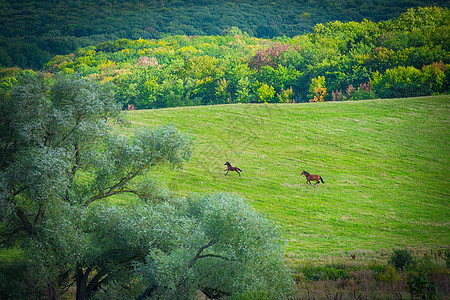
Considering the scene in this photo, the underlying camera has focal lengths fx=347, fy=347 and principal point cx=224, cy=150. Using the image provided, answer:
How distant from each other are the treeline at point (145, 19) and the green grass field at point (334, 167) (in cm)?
6865

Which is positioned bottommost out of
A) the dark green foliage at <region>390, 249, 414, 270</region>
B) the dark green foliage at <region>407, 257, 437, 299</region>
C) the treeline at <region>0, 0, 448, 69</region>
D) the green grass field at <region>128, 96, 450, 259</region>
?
the green grass field at <region>128, 96, 450, 259</region>

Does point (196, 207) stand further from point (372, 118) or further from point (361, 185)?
point (372, 118)

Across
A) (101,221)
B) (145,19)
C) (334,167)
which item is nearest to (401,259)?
(101,221)

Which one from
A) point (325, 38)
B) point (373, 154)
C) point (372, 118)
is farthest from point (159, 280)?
point (325, 38)

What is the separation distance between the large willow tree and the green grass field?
3.71 meters

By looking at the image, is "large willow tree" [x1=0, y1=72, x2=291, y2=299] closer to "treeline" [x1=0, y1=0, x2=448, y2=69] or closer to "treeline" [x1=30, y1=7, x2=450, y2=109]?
"treeline" [x1=30, y1=7, x2=450, y2=109]

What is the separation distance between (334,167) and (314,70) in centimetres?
4143

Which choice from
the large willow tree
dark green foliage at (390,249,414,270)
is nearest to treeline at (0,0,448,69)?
the large willow tree

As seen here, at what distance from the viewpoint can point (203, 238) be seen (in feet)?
42.2

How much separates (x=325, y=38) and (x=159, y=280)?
265 feet

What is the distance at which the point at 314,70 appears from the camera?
6850cm

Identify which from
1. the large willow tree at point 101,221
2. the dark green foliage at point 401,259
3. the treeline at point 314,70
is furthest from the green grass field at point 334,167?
the treeline at point 314,70

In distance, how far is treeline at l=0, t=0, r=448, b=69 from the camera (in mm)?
103562

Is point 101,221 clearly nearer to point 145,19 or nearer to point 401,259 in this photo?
point 401,259
